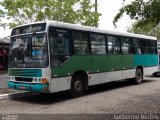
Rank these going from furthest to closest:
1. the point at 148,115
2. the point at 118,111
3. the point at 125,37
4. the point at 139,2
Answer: the point at 125,37 → the point at 118,111 → the point at 148,115 → the point at 139,2

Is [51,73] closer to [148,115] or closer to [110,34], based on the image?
[148,115]

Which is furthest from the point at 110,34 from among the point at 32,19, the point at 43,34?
the point at 32,19

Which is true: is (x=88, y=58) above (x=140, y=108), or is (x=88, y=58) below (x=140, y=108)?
above

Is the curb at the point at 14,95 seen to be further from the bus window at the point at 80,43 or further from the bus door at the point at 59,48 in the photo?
the bus window at the point at 80,43

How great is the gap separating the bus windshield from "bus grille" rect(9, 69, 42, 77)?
182 mm

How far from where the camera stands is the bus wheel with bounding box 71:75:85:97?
11914mm

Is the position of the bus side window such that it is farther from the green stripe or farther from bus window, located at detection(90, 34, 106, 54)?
bus window, located at detection(90, 34, 106, 54)

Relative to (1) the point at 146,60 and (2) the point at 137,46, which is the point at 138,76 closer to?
(1) the point at 146,60

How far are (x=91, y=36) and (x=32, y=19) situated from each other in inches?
383

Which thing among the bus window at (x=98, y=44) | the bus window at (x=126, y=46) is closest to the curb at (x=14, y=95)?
the bus window at (x=98, y=44)

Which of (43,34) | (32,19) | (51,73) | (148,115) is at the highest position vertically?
(32,19)

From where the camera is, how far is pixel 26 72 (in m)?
11.0

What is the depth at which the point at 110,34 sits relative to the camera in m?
14.6

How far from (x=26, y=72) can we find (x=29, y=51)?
30.9 inches
